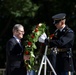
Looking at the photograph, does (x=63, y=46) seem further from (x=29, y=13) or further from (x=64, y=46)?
(x=29, y=13)

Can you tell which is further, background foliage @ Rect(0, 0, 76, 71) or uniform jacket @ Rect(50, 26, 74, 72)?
background foliage @ Rect(0, 0, 76, 71)

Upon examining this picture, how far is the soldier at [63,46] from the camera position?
296 inches

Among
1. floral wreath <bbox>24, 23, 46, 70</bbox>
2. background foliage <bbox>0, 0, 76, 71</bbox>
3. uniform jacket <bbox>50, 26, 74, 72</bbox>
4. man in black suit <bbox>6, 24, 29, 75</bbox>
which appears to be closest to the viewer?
uniform jacket <bbox>50, 26, 74, 72</bbox>

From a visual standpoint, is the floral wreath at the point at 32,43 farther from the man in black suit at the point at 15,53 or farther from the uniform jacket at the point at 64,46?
the uniform jacket at the point at 64,46

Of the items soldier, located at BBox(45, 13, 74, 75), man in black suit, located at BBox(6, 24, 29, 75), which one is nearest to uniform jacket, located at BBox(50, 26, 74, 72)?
soldier, located at BBox(45, 13, 74, 75)

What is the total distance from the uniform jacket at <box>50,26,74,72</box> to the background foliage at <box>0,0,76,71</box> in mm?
6352

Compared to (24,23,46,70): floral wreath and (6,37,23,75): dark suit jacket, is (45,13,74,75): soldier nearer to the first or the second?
(24,23,46,70): floral wreath

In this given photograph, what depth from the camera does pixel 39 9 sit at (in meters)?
15.6

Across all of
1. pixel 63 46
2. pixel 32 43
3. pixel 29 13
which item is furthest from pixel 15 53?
pixel 29 13

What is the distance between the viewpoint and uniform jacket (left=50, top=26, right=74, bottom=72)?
748 centimetres

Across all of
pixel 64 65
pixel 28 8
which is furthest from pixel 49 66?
pixel 28 8

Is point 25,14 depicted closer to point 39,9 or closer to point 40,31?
point 39,9

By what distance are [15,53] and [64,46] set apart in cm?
100

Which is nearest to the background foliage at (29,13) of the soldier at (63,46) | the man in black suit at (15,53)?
the man in black suit at (15,53)
